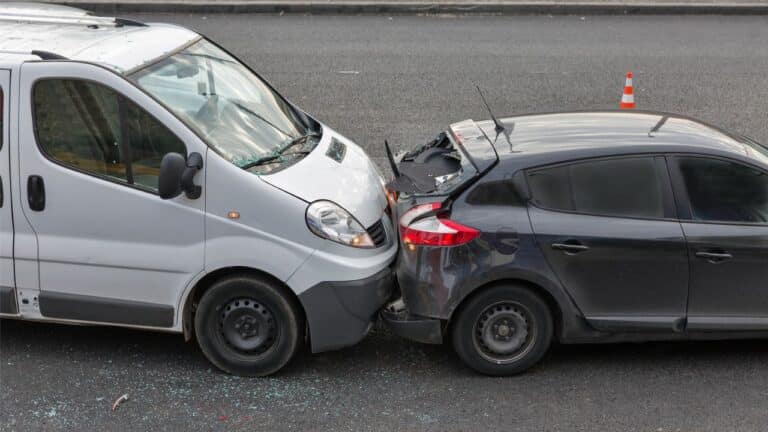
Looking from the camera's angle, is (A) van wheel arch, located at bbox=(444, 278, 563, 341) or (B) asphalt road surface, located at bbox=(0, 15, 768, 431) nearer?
(B) asphalt road surface, located at bbox=(0, 15, 768, 431)

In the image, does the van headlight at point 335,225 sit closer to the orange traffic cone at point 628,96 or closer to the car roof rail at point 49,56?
the car roof rail at point 49,56

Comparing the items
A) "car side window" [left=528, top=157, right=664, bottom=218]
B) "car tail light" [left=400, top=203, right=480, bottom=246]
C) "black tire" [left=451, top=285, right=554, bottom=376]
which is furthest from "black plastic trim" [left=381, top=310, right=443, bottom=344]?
"car side window" [left=528, top=157, right=664, bottom=218]

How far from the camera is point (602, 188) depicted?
546 cm

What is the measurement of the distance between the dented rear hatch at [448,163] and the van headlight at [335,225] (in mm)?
419

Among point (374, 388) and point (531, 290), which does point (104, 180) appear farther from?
point (531, 290)

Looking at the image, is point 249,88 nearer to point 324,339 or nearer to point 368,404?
point 324,339

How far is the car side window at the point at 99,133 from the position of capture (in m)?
5.34

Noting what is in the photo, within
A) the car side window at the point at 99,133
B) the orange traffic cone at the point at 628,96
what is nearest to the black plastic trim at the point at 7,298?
the car side window at the point at 99,133

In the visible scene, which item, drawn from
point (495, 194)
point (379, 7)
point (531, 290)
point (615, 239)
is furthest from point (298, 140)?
point (379, 7)

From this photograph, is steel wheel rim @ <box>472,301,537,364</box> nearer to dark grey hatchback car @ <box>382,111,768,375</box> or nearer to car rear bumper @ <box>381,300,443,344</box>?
dark grey hatchback car @ <box>382,111,768,375</box>

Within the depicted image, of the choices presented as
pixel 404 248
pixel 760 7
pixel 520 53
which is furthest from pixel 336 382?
pixel 760 7

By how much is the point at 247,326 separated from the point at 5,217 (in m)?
1.52

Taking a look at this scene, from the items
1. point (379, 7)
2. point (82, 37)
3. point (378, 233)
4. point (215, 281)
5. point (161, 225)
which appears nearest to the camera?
point (161, 225)

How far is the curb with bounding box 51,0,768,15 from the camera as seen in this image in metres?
17.3
